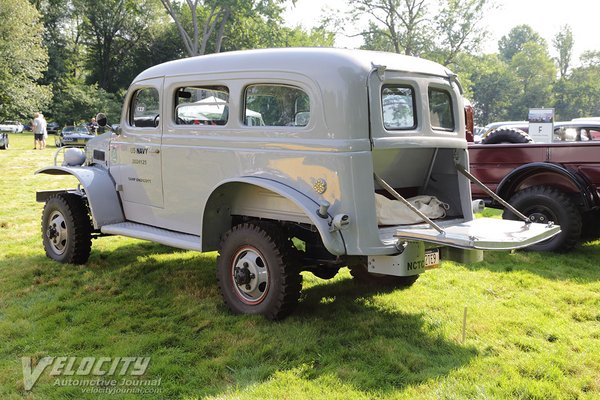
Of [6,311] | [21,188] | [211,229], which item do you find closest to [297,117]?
[211,229]

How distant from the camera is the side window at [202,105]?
16.5 feet

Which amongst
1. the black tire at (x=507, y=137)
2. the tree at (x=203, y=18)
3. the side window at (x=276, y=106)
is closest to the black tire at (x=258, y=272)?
the side window at (x=276, y=106)

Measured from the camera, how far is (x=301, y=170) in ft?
14.2

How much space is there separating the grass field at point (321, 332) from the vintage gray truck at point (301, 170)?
15.9 inches

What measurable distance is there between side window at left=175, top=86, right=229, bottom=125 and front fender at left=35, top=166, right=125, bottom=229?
1279 mm

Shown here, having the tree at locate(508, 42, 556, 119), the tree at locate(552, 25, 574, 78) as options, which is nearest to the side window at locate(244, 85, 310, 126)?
the tree at locate(508, 42, 556, 119)

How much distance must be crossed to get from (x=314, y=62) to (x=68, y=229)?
3.51 metres

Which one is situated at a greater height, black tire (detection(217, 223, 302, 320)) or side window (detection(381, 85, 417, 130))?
side window (detection(381, 85, 417, 130))

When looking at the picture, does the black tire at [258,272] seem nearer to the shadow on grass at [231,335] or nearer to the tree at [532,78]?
the shadow on grass at [231,335]

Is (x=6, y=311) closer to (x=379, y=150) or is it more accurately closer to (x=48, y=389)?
(x=48, y=389)

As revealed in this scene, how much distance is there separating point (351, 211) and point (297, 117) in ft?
3.02

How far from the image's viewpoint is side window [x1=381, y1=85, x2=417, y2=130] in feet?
14.7

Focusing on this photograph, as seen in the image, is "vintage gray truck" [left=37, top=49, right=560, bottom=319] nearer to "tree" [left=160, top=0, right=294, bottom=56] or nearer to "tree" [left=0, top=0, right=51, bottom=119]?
"tree" [left=160, top=0, right=294, bottom=56]

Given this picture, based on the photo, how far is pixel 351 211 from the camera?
409 centimetres
